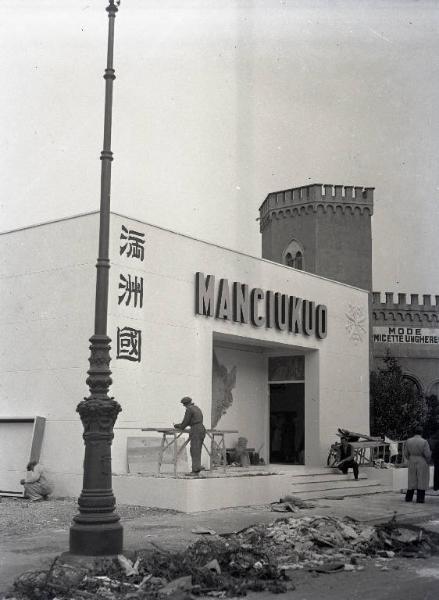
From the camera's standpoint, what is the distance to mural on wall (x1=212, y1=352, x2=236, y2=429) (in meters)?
23.2

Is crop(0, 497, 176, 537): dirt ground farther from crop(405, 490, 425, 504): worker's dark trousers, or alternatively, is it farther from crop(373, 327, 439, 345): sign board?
crop(373, 327, 439, 345): sign board

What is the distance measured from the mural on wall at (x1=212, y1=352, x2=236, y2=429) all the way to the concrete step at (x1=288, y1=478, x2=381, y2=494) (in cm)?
379

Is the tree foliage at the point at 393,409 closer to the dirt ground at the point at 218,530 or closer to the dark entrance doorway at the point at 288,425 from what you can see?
the dark entrance doorway at the point at 288,425

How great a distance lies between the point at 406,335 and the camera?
161 ft

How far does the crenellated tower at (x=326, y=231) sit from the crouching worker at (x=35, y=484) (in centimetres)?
3053

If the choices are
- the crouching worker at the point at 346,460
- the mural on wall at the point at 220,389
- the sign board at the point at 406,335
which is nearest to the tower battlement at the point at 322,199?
the sign board at the point at 406,335

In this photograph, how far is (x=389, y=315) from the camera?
4916cm

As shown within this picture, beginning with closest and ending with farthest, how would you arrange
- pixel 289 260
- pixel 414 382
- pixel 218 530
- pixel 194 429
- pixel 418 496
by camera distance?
pixel 218 530 < pixel 194 429 < pixel 418 496 < pixel 289 260 < pixel 414 382

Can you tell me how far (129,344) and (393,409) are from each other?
78.8 ft

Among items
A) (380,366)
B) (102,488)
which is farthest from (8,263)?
(380,366)

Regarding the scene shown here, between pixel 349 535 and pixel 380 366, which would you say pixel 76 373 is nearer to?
pixel 349 535

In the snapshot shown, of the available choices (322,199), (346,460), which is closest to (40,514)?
(346,460)

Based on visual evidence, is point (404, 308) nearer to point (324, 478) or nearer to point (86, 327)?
point (324, 478)

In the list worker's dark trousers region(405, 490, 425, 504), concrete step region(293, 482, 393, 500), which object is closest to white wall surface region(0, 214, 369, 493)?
concrete step region(293, 482, 393, 500)
